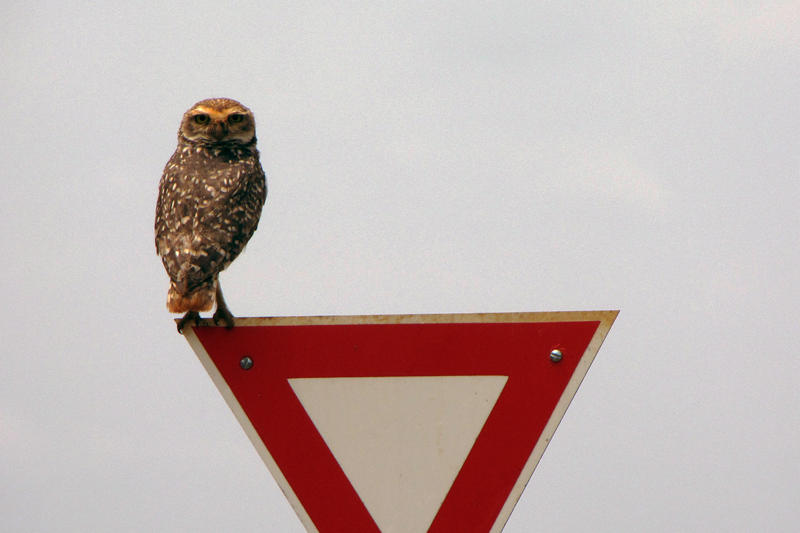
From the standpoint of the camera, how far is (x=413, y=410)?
2547 mm

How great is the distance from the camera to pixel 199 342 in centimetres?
277

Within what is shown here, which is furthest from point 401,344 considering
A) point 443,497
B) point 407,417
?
point 443,497

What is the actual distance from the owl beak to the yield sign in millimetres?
3036

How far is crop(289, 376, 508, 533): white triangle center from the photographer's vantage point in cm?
251

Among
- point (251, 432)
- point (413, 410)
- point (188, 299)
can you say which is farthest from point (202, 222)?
point (413, 410)

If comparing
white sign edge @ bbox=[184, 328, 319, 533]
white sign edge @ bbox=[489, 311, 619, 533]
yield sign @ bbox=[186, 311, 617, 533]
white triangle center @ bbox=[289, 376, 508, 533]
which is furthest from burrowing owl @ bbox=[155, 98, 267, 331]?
white sign edge @ bbox=[489, 311, 619, 533]

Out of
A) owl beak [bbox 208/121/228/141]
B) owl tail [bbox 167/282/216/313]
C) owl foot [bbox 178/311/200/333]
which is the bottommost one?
owl foot [bbox 178/311/200/333]

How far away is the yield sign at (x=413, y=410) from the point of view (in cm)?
251

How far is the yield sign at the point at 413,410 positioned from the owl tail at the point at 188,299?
925mm

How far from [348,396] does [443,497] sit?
0.37m

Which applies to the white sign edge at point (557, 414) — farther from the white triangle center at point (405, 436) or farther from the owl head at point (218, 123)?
the owl head at point (218, 123)

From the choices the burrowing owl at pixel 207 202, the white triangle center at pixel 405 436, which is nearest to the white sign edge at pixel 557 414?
the white triangle center at pixel 405 436

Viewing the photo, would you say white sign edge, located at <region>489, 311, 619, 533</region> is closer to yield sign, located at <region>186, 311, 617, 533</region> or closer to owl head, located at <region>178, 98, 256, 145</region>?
yield sign, located at <region>186, 311, 617, 533</region>

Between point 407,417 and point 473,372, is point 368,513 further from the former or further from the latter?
point 473,372
